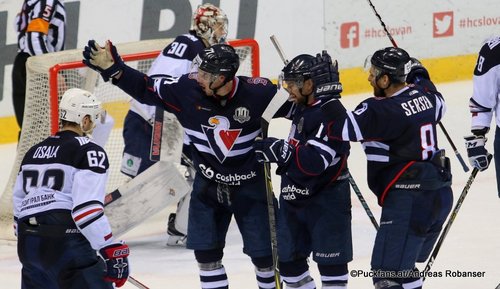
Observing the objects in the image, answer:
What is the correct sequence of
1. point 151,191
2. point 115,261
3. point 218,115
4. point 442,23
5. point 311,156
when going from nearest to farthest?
point 115,261, point 311,156, point 218,115, point 151,191, point 442,23

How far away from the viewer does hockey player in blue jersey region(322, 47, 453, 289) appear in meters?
5.52

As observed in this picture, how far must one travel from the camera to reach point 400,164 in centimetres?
561

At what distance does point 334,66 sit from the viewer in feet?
18.6

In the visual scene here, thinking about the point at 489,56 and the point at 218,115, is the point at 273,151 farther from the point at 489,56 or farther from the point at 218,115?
the point at 489,56

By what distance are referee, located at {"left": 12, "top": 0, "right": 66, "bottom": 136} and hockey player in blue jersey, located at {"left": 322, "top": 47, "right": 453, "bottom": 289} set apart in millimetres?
3956

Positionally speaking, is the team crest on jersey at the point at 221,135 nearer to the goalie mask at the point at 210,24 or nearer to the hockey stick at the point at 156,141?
the hockey stick at the point at 156,141

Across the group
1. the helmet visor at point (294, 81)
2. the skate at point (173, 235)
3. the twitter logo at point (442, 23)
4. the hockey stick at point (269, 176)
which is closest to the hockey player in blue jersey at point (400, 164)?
the helmet visor at point (294, 81)

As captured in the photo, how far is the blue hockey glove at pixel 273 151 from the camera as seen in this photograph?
557 centimetres

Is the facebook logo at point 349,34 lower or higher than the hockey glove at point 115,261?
higher

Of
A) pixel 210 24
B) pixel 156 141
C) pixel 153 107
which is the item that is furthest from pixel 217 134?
pixel 153 107

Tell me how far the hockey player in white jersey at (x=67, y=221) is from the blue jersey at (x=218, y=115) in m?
0.75

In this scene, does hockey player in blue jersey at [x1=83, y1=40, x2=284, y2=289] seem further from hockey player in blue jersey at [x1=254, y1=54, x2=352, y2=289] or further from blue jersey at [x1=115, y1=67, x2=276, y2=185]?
hockey player in blue jersey at [x1=254, y1=54, x2=352, y2=289]

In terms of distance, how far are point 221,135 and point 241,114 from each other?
0.13 metres

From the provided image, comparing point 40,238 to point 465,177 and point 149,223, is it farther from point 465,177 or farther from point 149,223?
point 465,177
